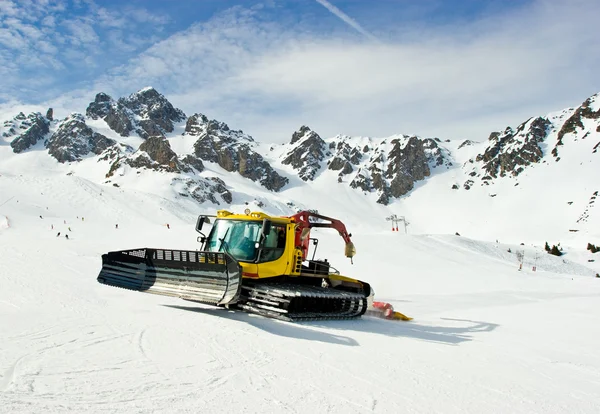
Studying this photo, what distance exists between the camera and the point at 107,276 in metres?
11.3

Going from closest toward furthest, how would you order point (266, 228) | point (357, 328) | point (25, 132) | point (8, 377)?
point (8, 377)
point (357, 328)
point (266, 228)
point (25, 132)

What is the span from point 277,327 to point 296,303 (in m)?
1.35

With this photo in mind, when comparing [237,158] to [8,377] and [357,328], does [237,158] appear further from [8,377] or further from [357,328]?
[8,377]

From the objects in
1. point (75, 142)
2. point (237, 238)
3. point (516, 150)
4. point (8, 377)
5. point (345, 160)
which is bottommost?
point (8, 377)

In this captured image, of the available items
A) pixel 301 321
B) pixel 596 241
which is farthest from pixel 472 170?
pixel 301 321

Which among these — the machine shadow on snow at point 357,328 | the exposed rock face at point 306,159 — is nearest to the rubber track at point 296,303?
the machine shadow on snow at point 357,328

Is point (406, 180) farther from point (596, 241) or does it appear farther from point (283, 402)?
point (283, 402)

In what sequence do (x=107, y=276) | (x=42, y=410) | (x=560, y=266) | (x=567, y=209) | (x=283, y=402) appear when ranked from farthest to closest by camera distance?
(x=567, y=209), (x=560, y=266), (x=107, y=276), (x=283, y=402), (x=42, y=410)

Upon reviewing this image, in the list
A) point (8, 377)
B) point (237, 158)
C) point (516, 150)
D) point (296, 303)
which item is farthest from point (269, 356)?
point (516, 150)

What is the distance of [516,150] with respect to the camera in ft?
521

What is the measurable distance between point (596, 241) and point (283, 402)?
3827 inches

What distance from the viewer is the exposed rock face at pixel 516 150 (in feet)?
509

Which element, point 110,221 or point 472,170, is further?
point 472,170

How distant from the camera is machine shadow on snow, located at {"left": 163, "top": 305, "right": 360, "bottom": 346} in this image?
8477mm
